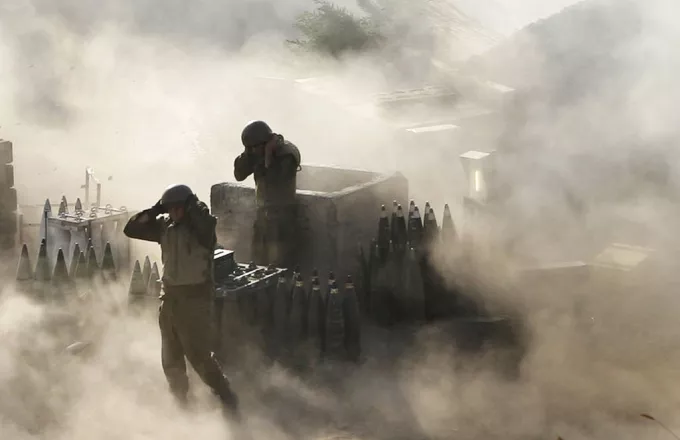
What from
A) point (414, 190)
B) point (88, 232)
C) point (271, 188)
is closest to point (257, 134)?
point (271, 188)

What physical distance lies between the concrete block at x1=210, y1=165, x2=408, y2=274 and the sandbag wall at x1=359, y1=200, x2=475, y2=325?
15 centimetres

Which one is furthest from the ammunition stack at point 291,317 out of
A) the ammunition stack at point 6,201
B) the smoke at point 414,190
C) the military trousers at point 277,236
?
the ammunition stack at point 6,201

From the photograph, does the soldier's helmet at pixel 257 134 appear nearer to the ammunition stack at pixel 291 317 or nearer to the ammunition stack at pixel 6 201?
Result: the ammunition stack at pixel 291 317

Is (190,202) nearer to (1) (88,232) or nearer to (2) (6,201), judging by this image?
(1) (88,232)

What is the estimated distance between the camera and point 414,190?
32.8ft

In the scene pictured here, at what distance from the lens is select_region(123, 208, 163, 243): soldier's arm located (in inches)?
181

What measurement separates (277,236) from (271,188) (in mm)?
391

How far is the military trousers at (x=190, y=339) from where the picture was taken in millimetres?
4547

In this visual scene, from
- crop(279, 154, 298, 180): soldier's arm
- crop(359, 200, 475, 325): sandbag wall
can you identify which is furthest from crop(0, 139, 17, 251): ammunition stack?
crop(359, 200, 475, 325): sandbag wall

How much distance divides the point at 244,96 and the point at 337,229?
24.3 ft

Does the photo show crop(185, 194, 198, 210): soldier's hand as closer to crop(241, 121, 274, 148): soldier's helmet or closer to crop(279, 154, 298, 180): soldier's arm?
crop(241, 121, 274, 148): soldier's helmet

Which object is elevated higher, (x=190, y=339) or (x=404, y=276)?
(x=404, y=276)

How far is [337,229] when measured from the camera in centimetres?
642

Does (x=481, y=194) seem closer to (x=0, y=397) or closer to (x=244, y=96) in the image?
(x=0, y=397)
